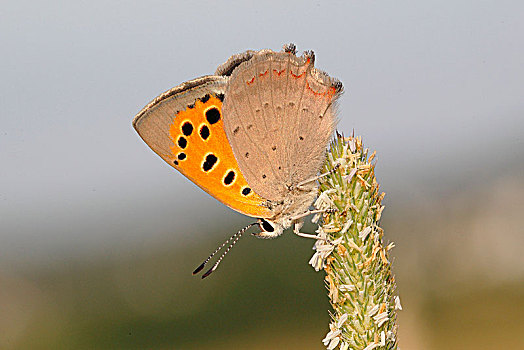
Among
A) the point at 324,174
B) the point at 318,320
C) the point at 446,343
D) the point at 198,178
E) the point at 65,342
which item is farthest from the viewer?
the point at 318,320

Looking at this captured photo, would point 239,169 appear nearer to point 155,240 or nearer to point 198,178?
point 198,178

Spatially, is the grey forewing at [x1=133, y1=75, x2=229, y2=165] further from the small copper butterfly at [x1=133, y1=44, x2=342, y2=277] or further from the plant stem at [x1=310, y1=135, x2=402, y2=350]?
the plant stem at [x1=310, y1=135, x2=402, y2=350]

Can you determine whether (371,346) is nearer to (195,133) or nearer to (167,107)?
(195,133)

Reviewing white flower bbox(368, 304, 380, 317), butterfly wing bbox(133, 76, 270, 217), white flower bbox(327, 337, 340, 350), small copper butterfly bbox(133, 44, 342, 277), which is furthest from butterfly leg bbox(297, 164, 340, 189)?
white flower bbox(327, 337, 340, 350)

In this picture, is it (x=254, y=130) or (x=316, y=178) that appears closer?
(x=316, y=178)

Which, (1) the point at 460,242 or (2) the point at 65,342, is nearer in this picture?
(2) the point at 65,342

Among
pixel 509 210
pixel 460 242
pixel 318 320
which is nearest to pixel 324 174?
pixel 318 320

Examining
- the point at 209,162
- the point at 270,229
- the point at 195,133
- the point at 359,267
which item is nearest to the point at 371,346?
the point at 359,267

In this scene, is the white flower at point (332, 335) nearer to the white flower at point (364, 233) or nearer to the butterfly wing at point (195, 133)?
the white flower at point (364, 233)
